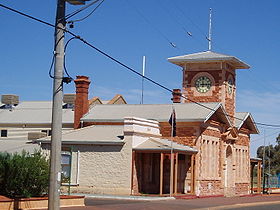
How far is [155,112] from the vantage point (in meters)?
40.1

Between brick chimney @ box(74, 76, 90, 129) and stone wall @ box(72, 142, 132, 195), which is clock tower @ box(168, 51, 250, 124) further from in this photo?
stone wall @ box(72, 142, 132, 195)

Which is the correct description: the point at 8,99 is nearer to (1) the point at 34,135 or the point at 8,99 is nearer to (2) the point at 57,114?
(1) the point at 34,135

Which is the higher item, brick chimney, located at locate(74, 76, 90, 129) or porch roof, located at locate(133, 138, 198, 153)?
brick chimney, located at locate(74, 76, 90, 129)

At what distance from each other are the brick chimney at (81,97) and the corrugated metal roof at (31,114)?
5.19 feet

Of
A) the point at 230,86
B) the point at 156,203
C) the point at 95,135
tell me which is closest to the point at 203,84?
the point at 230,86

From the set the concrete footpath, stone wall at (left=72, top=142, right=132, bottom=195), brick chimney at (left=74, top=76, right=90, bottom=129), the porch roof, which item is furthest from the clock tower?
the concrete footpath

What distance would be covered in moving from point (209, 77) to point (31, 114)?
14221mm

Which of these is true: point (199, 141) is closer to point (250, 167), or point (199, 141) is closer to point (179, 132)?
point (179, 132)

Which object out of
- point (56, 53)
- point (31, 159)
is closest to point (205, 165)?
point (31, 159)

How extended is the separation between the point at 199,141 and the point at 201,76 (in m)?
8.49

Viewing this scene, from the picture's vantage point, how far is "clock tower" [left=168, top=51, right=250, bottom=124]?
4309 cm

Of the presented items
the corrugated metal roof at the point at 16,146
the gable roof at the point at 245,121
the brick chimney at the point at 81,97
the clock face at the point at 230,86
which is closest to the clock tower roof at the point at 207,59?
the clock face at the point at 230,86

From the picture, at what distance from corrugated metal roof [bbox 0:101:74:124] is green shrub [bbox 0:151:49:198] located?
20314mm

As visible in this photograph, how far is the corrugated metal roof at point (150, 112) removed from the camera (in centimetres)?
3734
